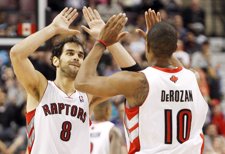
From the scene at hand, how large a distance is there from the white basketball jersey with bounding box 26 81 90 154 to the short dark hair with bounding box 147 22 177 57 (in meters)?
1.61

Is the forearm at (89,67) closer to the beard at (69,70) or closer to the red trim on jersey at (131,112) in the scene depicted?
the red trim on jersey at (131,112)

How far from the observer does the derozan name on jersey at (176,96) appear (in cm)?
611

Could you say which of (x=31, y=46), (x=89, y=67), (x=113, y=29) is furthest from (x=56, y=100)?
(x=113, y=29)

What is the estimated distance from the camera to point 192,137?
619 centimetres

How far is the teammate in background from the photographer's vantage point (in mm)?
9695

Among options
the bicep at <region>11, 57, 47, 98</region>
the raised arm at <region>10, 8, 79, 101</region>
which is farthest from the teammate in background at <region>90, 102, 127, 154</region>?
the raised arm at <region>10, 8, 79, 101</region>

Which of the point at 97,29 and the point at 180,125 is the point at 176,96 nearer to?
the point at 180,125

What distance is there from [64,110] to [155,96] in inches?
64.7

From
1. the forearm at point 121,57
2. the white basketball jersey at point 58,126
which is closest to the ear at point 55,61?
the white basketball jersey at point 58,126

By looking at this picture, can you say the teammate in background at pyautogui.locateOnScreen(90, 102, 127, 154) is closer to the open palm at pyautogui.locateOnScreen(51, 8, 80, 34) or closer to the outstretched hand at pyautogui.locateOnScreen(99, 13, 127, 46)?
the open palm at pyautogui.locateOnScreen(51, 8, 80, 34)

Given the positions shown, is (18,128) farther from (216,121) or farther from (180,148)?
(180,148)

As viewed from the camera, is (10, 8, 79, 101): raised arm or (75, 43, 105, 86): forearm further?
(10, 8, 79, 101): raised arm

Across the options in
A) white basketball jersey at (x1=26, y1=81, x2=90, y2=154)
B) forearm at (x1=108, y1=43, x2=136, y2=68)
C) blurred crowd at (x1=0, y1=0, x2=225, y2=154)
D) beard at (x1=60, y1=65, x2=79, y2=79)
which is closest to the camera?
forearm at (x1=108, y1=43, x2=136, y2=68)

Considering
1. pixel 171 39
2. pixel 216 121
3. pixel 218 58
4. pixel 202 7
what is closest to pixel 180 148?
pixel 171 39
